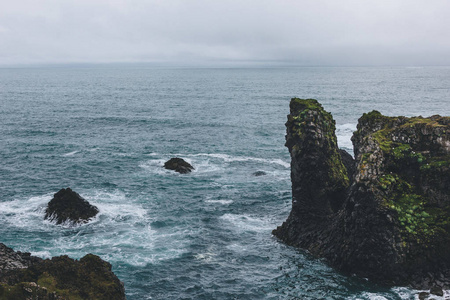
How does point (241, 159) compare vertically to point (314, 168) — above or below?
below

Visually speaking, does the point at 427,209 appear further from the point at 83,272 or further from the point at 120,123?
the point at 120,123

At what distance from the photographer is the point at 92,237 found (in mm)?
42719

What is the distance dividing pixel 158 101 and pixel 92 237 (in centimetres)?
11649

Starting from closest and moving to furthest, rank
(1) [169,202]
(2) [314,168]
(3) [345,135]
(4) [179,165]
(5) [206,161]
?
(2) [314,168], (1) [169,202], (4) [179,165], (5) [206,161], (3) [345,135]

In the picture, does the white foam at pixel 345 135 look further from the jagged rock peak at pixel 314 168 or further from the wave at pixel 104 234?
the wave at pixel 104 234

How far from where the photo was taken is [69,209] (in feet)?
153

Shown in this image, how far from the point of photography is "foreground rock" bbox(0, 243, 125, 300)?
24.8 m

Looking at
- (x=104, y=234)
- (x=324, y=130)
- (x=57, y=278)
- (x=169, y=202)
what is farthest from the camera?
(x=169, y=202)

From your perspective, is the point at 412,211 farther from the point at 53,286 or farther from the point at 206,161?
the point at 206,161

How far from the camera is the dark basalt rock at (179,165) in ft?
212

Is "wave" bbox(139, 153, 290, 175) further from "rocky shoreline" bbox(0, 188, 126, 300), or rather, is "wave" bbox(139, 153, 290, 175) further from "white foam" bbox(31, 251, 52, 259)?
"rocky shoreline" bbox(0, 188, 126, 300)

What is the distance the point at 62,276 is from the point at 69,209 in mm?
21693

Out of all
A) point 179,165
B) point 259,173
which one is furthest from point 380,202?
point 179,165

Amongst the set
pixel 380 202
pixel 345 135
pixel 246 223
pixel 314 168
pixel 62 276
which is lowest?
pixel 246 223
